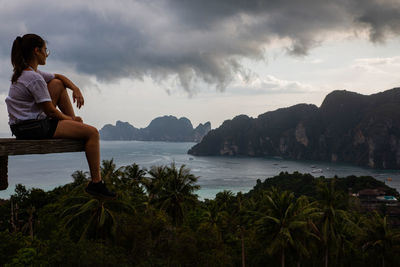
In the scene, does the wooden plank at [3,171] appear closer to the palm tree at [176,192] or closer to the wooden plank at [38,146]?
the wooden plank at [38,146]

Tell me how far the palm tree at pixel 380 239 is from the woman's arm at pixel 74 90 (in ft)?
130

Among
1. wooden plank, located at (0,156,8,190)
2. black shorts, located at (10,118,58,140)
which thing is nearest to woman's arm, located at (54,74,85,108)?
black shorts, located at (10,118,58,140)

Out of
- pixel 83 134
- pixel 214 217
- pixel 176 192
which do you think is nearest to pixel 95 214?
pixel 176 192

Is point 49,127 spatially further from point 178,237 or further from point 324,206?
point 324,206

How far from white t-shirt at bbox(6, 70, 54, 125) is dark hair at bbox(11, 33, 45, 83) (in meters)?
0.12

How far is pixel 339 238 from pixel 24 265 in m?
25.1

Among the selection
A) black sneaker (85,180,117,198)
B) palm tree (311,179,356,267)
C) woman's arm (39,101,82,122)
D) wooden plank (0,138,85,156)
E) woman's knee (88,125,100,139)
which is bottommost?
palm tree (311,179,356,267)

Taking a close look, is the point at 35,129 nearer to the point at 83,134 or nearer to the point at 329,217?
the point at 83,134

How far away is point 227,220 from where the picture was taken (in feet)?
120

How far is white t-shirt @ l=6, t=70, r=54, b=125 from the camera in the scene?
10.5ft

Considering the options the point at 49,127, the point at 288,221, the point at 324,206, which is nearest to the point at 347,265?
the point at 324,206

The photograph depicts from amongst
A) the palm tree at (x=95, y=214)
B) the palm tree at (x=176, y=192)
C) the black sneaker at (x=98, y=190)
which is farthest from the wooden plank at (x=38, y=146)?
the palm tree at (x=176, y=192)

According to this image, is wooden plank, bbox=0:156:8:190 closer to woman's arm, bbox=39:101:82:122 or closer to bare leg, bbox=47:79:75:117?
woman's arm, bbox=39:101:82:122

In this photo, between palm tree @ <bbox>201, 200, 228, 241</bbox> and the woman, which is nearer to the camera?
the woman
